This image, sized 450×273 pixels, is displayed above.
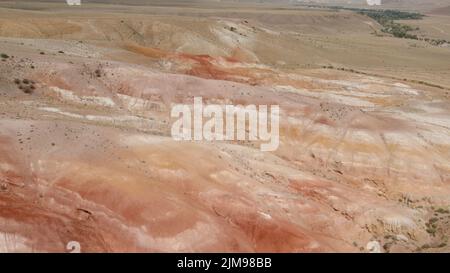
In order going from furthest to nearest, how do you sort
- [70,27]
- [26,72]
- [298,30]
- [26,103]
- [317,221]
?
[298,30] < [70,27] < [26,72] < [26,103] < [317,221]

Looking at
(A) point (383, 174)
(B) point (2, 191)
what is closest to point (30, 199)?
(B) point (2, 191)

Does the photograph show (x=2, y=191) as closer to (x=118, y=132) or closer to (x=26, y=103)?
(x=118, y=132)

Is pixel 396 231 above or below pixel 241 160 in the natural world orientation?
below

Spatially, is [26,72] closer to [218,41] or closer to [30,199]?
[30,199]

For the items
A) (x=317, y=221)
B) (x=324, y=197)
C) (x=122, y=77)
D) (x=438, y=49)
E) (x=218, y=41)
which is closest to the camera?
(x=317, y=221)

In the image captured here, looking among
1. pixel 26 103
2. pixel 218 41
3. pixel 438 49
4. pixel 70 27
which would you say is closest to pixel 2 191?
pixel 26 103

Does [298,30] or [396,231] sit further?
[298,30]
